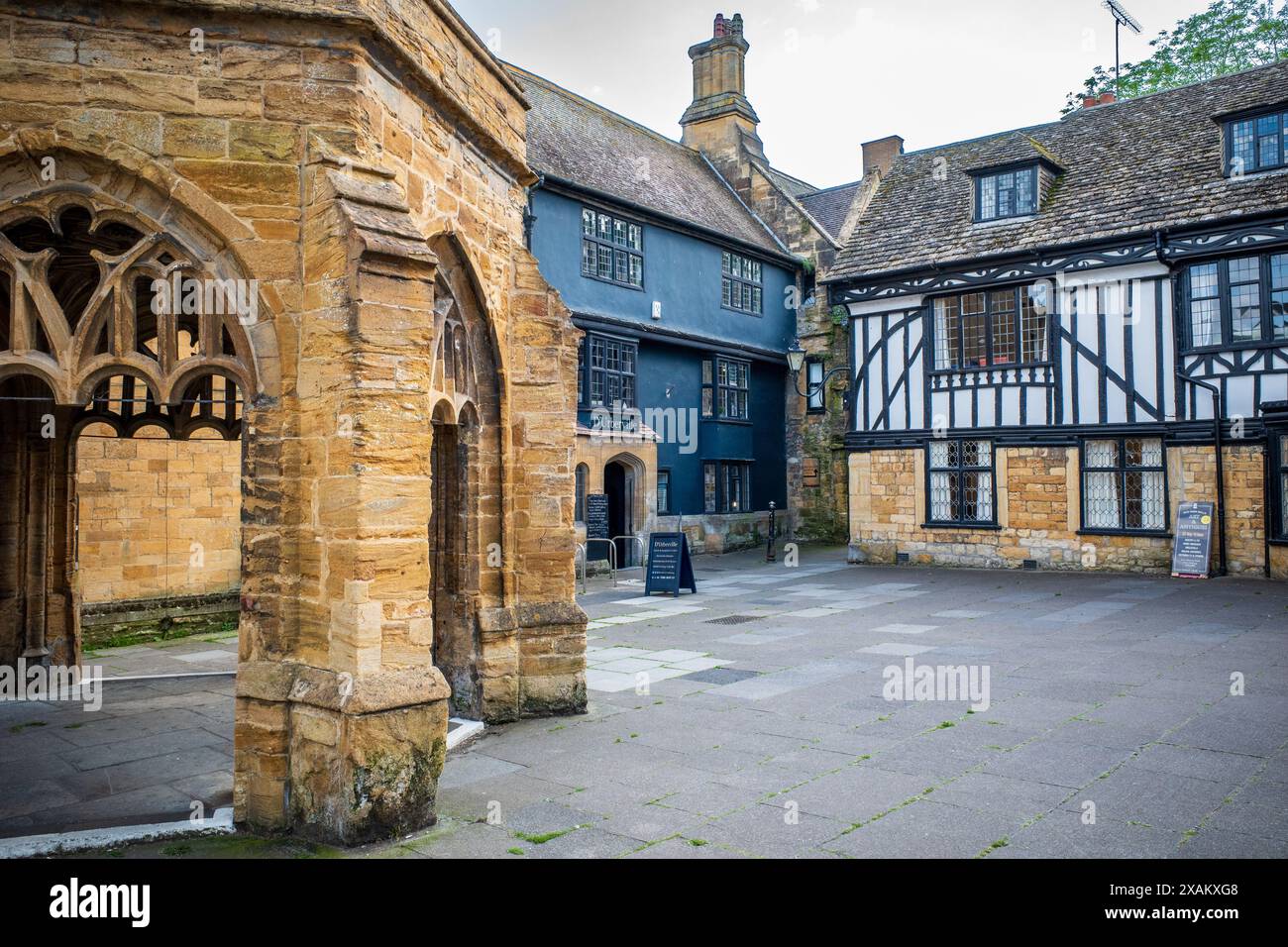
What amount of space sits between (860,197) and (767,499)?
9.25 m

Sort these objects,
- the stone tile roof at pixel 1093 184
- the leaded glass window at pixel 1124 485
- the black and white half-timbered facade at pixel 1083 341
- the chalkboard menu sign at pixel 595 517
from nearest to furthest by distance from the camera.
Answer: the black and white half-timbered facade at pixel 1083 341, the stone tile roof at pixel 1093 184, the leaded glass window at pixel 1124 485, the chalkboard menu sign at pixel 595 517

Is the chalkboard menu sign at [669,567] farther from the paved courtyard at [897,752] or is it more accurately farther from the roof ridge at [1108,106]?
the roof ridge at [1108,106]

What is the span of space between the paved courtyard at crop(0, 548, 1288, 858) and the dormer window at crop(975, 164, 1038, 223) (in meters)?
11.1

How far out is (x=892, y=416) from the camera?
21.5 meters

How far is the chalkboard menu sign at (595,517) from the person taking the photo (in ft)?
69.2

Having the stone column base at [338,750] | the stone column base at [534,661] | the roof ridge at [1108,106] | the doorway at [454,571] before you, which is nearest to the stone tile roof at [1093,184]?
the roof ridge at [1108,106]

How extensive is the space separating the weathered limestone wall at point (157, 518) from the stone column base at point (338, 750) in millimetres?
7263

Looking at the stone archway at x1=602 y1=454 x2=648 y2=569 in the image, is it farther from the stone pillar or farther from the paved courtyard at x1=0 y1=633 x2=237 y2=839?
the stone pillar

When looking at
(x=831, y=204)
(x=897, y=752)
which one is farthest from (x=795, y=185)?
(x=897, y=752)

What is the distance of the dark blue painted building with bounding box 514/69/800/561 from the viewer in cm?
2169

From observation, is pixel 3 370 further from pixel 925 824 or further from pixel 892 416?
pixel 892 416

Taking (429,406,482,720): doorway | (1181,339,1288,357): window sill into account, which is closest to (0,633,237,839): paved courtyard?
(429,406,482,720): doorway

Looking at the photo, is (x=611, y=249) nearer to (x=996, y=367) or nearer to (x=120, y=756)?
(x=996, y=367)

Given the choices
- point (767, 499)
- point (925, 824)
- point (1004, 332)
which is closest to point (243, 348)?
point (925, 824)
